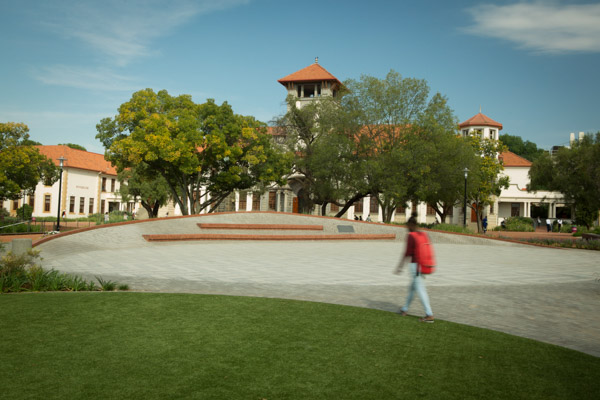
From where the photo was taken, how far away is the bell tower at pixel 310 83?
56344 millimetres

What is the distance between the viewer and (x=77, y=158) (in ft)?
206

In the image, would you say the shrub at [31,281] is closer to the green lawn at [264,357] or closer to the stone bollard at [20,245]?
the green lawn at [264,357]

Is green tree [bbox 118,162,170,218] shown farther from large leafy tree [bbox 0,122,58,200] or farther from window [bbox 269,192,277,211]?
window [bbox 269,192,277,211]

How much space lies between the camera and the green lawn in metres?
4.30

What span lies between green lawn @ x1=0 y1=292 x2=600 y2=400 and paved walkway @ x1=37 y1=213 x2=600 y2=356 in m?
1.20

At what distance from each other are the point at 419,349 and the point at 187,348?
8.75ft

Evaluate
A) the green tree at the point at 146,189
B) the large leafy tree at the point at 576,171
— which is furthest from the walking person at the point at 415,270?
the green tree at the point at 146,189

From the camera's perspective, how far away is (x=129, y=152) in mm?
31031

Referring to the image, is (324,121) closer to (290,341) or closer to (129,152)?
(129,152)

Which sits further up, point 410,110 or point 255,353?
point 410,110

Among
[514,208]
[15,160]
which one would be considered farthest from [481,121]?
[15,160]

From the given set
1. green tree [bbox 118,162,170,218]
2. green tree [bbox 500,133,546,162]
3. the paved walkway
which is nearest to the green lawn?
the paved walkway

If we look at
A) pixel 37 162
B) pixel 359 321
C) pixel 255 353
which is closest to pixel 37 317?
pixel 255 353

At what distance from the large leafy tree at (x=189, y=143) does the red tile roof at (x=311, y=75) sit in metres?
22.3
